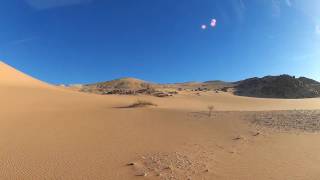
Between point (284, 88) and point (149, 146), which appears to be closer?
point (149, 146)

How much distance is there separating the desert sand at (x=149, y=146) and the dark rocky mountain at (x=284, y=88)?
2581cm

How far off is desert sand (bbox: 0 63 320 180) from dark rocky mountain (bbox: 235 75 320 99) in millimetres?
25815

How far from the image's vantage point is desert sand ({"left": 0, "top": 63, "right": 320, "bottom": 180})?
6.77 m

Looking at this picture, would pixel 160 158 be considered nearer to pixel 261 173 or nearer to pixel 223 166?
pixel 223 166

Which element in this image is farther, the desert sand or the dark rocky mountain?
the dark rocky mountain

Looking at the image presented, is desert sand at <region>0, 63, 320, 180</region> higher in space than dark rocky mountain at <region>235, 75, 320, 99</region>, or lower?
lower

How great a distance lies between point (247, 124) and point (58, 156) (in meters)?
7.55

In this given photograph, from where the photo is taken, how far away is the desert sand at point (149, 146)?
266 inches

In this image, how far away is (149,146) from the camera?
8.74m

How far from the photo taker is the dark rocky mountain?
38.4 metres

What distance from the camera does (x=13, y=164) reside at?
6914mm

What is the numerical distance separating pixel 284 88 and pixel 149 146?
113 feet

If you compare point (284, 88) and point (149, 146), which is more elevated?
point (284, 88)

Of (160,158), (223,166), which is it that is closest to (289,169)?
(223,166)
